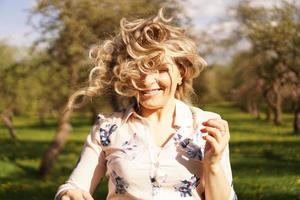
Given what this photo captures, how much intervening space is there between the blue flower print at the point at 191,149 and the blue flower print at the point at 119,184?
1.26ft

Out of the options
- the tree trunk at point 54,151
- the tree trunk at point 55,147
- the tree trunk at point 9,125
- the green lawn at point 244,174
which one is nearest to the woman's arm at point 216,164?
the green lawn at point 244,174

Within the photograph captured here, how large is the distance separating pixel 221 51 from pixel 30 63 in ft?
52.8

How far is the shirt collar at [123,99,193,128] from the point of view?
3.43m

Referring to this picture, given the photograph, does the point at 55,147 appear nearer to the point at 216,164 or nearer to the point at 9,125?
the point at 216,164

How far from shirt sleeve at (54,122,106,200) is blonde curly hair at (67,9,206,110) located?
1.08 feet

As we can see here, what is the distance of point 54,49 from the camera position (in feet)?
52.6

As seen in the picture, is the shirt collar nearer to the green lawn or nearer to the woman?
the woman

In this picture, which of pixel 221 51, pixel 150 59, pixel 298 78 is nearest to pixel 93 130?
pixel 150 59

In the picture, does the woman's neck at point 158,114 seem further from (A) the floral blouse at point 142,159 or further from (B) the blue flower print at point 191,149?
(B) the blue flower print at point 191,149

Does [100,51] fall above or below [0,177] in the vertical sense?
above

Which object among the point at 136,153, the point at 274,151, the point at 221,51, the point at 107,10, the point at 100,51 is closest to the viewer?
the point at 136,153

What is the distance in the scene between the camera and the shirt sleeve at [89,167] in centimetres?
339

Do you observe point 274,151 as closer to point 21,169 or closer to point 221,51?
point 21,169

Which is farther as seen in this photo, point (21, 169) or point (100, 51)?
point (21, 169)
